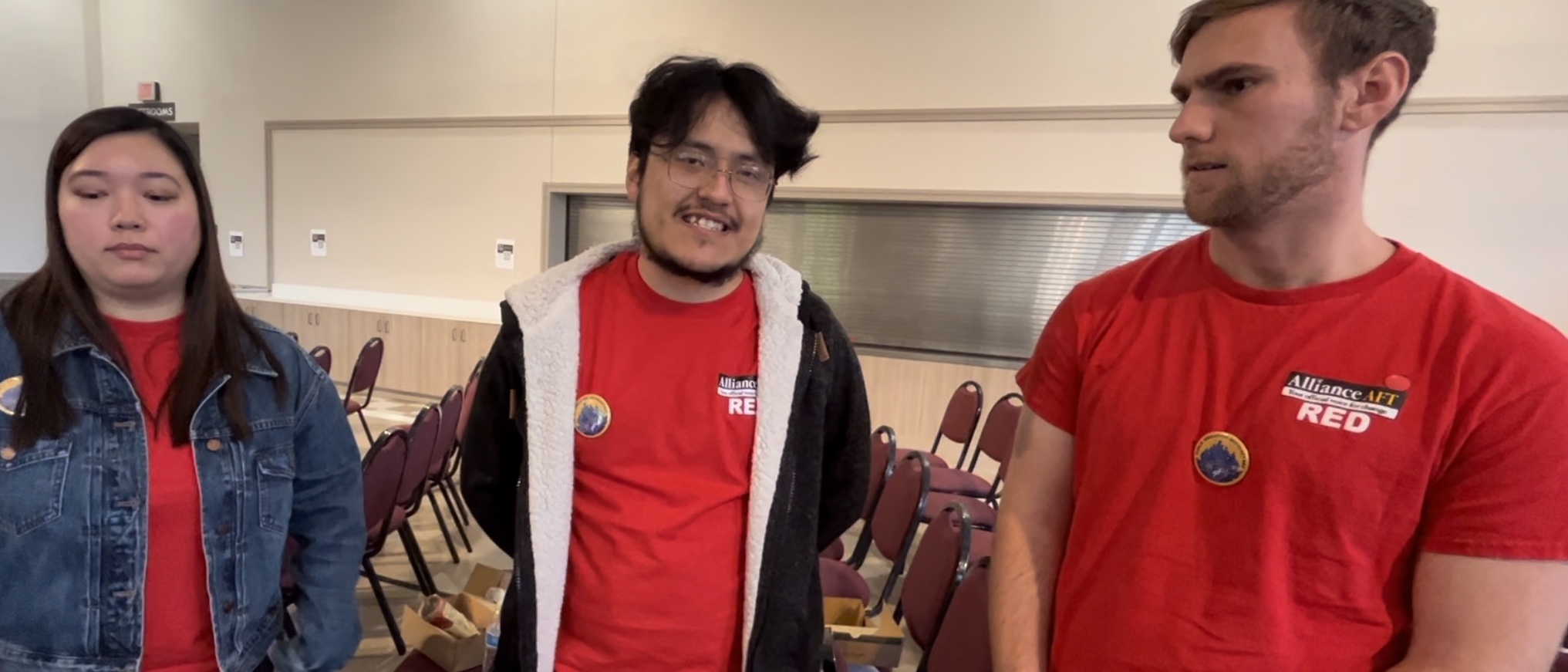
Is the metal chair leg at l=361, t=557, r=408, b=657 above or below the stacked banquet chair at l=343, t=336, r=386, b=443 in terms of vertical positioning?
below

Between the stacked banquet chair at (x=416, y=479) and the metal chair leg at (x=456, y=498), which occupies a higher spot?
the stacked banquet chair at (x=416, y=479)

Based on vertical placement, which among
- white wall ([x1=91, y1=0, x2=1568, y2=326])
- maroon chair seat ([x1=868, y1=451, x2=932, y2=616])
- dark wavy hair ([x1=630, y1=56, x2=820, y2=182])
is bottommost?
maroon chair seat ([x1=868, y1=451, x2=932, y2=616])

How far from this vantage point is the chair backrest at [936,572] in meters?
1.72

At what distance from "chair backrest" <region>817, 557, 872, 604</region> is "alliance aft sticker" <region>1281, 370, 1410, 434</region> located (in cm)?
153

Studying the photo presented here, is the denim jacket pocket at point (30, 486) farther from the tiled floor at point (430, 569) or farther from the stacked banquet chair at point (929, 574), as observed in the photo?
the tiled floor at point (430, 569)

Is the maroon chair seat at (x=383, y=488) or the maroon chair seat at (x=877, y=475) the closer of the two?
the maroon chair seat at (x=383, y=488)

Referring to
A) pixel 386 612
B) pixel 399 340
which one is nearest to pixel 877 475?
pixel 386 612

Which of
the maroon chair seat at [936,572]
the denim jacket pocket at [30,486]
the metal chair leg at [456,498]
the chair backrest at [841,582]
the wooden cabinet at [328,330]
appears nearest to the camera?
the denim jacket pocket at [30,486]

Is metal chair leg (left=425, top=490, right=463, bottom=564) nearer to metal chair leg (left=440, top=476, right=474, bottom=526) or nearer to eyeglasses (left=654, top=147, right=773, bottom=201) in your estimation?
metal chair leg (left=440, top=476, right=474, bottom=526)

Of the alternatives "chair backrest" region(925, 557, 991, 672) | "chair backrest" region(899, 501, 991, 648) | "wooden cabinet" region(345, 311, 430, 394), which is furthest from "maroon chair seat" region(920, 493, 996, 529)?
"wooden cabinet" region(345, 311, 430, 394)

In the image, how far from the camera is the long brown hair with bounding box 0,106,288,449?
1.04m

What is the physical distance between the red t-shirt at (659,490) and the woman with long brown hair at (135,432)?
1.61ft

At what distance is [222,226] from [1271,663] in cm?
882

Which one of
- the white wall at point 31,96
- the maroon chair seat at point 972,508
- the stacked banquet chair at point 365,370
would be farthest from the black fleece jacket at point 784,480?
the white wall at point 31,96
